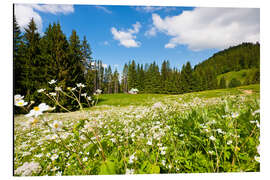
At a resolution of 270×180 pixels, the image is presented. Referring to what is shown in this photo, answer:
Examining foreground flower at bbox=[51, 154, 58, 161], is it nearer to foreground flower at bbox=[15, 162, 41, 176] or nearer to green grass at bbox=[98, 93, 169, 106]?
foreground flower at bbox=[15, 162, 41, 176]

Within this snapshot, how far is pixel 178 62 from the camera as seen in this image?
8.24 feet

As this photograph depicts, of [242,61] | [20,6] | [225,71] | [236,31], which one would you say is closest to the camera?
[20,6]

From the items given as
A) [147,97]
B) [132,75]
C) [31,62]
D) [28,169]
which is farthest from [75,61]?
[28,169]

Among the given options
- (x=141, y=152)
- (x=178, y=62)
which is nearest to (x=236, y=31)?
(x=178, y=62)

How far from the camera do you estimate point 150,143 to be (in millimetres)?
1554

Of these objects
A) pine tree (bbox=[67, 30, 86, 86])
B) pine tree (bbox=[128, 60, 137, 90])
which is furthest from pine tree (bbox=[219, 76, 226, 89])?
pine tree (bbox=[67, 30, 86, 86])

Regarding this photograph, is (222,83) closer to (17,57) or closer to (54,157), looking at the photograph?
Answer: (54,157)

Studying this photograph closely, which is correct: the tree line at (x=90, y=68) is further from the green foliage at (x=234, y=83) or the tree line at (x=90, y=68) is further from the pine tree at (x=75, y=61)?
→ the green foliage at (x=234, y=83)

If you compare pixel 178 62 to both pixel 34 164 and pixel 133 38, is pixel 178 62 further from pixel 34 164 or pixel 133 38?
pixel 34 164

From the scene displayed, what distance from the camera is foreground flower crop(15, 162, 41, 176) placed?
5.49 ft

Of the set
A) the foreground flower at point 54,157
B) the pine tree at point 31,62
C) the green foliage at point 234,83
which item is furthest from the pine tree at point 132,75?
the green foliage at point 234,83

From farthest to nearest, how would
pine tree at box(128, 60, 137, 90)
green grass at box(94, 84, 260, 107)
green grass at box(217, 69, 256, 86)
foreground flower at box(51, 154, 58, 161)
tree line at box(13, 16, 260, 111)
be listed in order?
1. green grass at box(94, 84, 260, 107)
2. pine tree at box(128, 60, 137, 90)
3. green grass at box(217, 69, 256, 86)
4. tree line at box(13, 16, 260, 111)
5. foreground flower at box(51, 154, 58, 161)

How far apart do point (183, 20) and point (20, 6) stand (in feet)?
8.18

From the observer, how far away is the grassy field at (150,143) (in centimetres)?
148
